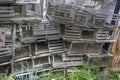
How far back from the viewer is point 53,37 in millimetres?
9141

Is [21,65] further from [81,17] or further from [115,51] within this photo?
[115,51]

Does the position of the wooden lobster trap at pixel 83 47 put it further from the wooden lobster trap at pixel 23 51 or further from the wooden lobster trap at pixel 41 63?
the wooden lobster trap at pixel 23 51

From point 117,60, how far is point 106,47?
0.76 m

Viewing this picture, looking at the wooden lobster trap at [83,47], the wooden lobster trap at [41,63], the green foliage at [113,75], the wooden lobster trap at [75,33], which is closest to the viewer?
the wooden lobster trap at [75,33]

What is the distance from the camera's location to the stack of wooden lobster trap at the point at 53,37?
8.29 m

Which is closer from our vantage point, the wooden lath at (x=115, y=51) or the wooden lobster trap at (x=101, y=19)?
the wooden lobster trap at (x=101, y=19)

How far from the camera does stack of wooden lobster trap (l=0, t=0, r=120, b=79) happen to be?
8.29m

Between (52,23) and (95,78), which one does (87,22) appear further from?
(95,78)

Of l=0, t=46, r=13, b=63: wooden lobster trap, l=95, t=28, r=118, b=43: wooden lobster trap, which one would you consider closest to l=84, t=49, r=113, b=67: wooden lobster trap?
l=95, t=28, r=118, b=43: wooden lobster trap

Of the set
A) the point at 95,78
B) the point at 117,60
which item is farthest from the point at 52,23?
the point at 117,60

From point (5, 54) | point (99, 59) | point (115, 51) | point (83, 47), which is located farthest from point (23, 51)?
point (115, 51)

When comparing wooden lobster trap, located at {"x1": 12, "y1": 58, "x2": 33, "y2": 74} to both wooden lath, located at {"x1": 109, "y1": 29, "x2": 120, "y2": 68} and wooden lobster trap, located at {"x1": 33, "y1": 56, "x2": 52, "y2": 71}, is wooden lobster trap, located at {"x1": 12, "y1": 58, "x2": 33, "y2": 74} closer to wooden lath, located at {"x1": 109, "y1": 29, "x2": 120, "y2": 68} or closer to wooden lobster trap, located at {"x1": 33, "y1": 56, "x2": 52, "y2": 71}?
wooden lobster trap, located at {"x1": 33, "y1": 56, "x2": 52, "y2": 71}

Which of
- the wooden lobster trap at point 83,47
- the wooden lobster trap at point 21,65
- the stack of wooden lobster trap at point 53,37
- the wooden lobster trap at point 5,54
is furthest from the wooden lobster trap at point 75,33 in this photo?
the wooden lobster trap at point 5,54

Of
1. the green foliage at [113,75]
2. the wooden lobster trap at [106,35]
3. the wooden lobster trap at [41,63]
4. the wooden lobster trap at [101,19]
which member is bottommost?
the green foliage at [113,75]
